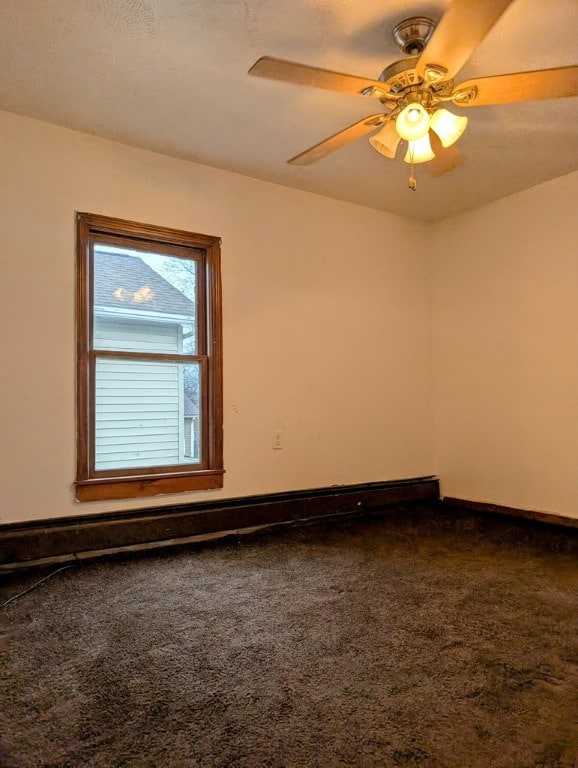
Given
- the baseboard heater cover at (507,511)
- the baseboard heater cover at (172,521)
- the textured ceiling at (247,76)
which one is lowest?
the baseboard heater cover at (507,511)

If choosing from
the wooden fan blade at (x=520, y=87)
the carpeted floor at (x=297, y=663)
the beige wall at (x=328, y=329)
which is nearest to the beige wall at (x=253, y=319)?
the beige wall at (x=328, y=329)

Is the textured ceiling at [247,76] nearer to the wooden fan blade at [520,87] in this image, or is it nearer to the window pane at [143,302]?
the wooden fan blade at [520,87]

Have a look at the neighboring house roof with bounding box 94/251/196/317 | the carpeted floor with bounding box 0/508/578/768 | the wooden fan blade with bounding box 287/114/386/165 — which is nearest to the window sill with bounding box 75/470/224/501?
the carpeted floor with bounding box 0/508/578/768

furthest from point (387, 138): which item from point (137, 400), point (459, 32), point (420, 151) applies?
point (137, 400)

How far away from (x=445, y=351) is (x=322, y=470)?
1573mm

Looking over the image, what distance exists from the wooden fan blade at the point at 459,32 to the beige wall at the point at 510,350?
86.3 inches

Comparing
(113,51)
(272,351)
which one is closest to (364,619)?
(272,351)

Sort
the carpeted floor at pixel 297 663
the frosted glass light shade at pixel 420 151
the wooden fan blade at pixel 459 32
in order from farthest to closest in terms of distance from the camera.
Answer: the frosted glass light shade at pixel 420 151, the wooden fan blade at pixel 459 32, the carpeted floor at pixel 297 663

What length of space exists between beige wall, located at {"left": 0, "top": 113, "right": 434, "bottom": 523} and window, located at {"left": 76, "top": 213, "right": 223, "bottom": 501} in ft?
0.26

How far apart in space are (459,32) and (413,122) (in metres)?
0.46

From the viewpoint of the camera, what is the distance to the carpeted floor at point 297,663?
1298 millimetres

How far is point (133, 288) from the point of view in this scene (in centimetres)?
325

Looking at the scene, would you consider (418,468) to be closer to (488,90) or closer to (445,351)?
(445,351)

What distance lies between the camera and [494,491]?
157 inches
